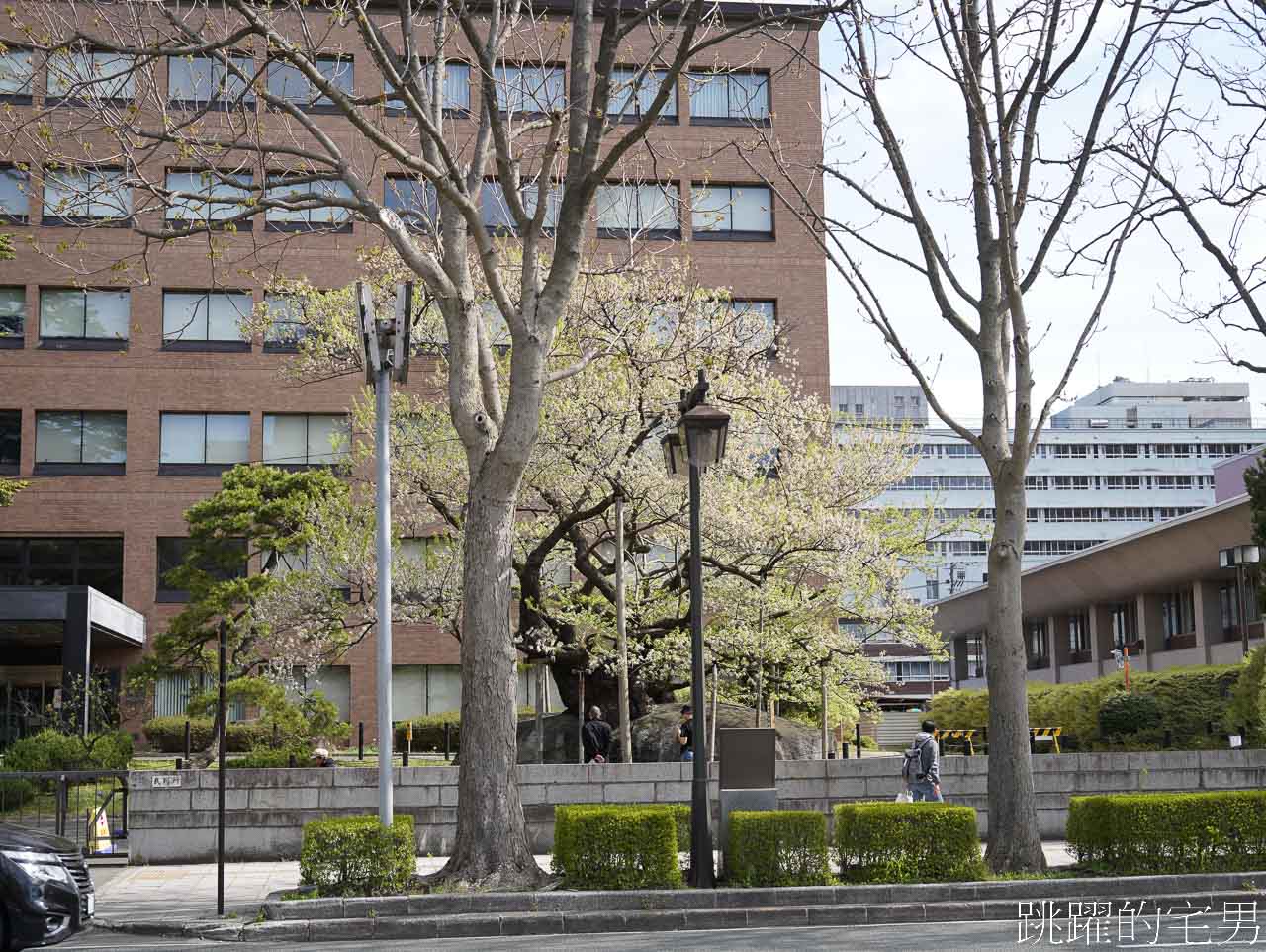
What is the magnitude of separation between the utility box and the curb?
121 centimetres

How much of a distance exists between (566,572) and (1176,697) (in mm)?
16918

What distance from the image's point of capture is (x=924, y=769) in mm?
18656

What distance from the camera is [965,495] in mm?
113000

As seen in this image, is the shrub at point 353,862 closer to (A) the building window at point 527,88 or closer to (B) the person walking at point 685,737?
(A) the building window at point 527,88

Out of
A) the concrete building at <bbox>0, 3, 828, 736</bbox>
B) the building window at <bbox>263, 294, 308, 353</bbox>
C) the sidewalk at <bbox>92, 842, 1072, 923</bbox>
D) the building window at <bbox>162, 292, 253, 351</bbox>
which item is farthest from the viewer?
the building window at <bbox>162, 292, 253, 351</bbox>

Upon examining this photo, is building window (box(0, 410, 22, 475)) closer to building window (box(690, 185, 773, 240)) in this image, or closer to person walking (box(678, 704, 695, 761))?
building window (box(690, 185, 773, 240))

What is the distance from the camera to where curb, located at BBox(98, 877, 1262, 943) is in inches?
484

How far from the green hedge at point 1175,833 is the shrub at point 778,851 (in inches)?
114

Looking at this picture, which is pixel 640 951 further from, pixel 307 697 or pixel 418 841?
pixel 307 697

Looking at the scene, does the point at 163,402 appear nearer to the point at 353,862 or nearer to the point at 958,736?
the point at 958,736

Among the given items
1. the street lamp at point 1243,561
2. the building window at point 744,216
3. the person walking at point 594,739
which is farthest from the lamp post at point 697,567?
the building window at point 744,216

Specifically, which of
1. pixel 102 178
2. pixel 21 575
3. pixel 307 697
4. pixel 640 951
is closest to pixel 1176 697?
pixel 307 697

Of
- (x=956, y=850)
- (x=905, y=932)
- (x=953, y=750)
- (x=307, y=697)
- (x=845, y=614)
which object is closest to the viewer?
(x=905, y=932)

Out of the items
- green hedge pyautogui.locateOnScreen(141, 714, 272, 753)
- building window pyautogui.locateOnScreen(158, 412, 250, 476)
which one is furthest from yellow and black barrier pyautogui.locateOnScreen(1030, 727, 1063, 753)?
building window pyautogui.locateOnScreen(158, 412, 250, 476)
